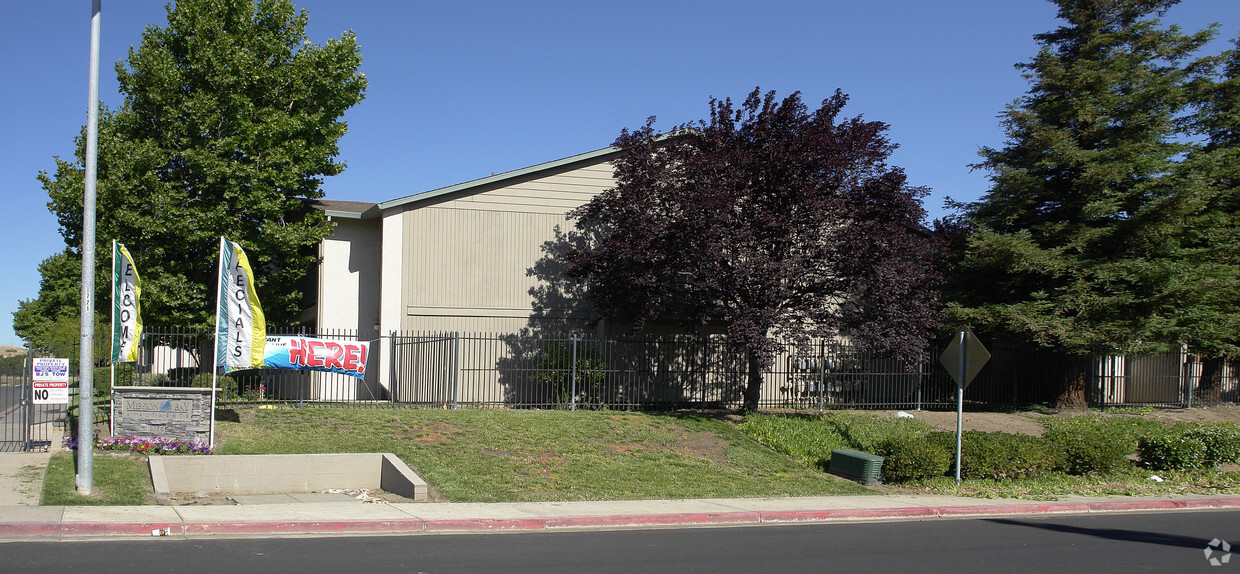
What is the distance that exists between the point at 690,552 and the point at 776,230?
986 cm

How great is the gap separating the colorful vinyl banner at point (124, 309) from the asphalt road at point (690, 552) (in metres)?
5.43

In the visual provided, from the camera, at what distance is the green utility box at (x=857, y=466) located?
50.9 ft

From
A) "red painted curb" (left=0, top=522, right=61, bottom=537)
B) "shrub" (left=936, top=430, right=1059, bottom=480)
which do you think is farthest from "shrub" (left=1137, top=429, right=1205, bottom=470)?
"red painted curb" (left=0, top=522, right=61, bottom=537)

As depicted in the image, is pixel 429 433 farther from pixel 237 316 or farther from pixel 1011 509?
pixel 1011 509

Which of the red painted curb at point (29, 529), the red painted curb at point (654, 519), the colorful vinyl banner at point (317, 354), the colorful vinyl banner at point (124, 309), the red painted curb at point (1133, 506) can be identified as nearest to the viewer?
the red painted curb at point (29, 529)

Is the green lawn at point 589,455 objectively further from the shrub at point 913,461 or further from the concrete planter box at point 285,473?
the concrete planter box at point 285,473

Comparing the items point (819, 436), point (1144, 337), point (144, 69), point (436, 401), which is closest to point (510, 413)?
point (436, 401)

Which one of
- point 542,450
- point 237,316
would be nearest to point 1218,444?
point 542,450

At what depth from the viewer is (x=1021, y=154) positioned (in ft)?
79.0

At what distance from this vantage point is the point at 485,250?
2247cm

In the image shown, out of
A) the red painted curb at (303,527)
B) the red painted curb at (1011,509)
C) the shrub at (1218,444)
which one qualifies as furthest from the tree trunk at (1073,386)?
the red painted curb at (303,527)

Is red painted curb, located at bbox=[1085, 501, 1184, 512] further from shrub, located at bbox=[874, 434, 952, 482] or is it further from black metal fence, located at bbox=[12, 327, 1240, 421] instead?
black metal fence, located at bbox=[12, 327, 1240, 421]

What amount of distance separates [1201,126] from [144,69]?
30.4m

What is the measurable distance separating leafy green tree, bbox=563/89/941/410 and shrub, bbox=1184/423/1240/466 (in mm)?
5743
